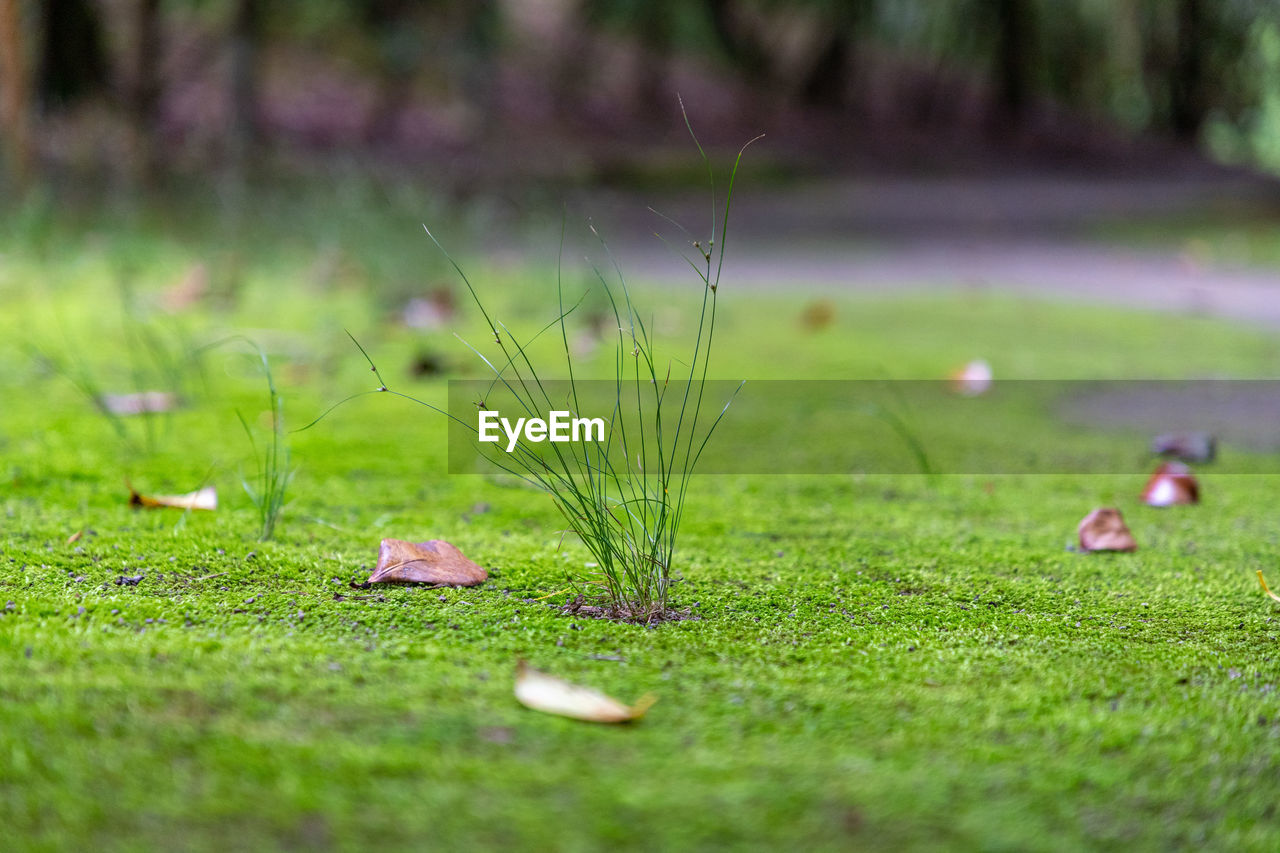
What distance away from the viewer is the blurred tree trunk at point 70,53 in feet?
22.3

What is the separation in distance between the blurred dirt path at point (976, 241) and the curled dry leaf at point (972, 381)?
5.66ft

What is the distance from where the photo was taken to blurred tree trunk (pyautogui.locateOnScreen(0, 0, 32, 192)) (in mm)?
3633

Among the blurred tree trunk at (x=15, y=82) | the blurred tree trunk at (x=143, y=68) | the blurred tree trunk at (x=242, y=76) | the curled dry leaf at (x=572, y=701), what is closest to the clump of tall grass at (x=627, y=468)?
the curled dry leaf at (x=572, y=701)

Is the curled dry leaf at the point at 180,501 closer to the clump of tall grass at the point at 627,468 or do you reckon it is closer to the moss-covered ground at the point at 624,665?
the moss-covered ground at the point at 624,665

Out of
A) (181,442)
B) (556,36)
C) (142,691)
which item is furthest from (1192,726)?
(556,36)

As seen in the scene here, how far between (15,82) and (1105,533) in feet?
12.1

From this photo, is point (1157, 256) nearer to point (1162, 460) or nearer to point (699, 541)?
point (1162, 460)

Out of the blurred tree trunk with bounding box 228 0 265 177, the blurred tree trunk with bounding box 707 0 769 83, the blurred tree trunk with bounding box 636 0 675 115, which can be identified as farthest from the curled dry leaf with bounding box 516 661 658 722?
the blurred tree trunk with bounding box 707 0 769 83

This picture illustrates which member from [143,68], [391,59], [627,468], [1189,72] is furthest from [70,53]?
[1189,72]

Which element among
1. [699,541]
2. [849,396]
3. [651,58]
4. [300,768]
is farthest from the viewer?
[651,58]

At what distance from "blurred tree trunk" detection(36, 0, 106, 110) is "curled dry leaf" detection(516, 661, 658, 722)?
6.92 metres

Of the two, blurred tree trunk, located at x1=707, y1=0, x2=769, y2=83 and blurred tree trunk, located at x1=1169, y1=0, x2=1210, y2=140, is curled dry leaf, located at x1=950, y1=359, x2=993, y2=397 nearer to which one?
blurred tree trunk, located at x1=707, y1=0, x2=769, y2=83

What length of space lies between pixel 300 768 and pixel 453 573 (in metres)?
0.49

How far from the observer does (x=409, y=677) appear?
1016mm
